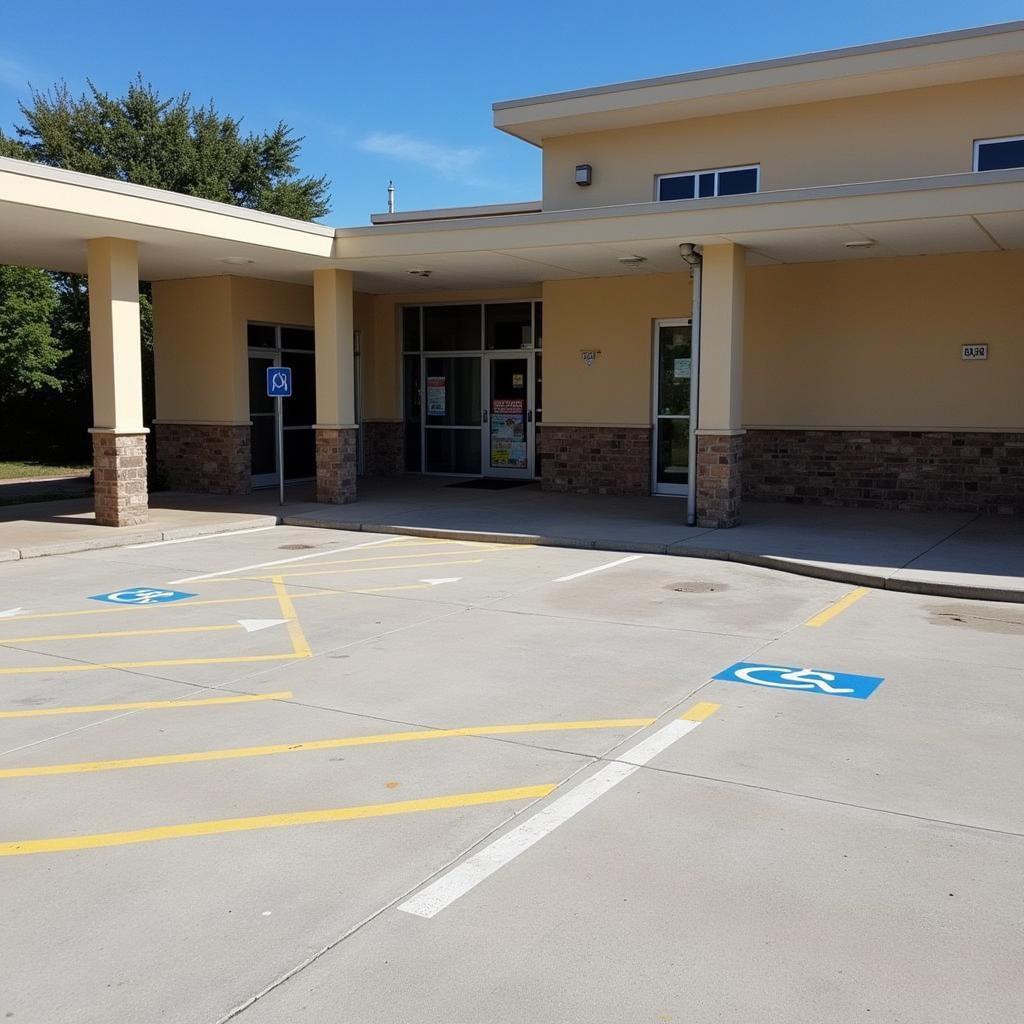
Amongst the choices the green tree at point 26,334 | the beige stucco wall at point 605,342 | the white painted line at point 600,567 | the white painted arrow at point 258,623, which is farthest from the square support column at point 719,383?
the green tree at point 26,334

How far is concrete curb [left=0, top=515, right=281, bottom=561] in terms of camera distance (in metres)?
12.2

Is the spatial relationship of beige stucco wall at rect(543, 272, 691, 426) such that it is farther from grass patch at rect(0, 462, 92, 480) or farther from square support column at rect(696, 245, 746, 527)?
grass patch at rect(0, 462, 92, 480)

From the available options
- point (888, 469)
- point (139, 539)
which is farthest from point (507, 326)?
point (139, 539)

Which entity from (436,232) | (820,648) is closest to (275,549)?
(436,232)

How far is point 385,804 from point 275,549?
825cm

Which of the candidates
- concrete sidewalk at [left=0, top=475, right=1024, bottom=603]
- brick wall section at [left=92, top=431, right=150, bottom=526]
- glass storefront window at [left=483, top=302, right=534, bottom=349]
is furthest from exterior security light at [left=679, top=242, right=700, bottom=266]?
brick wall section at [left=92, top=431, right=150, bottom=526]

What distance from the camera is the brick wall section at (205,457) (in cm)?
1811

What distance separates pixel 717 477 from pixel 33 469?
18.1 meters

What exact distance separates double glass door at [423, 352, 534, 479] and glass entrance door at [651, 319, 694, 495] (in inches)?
132

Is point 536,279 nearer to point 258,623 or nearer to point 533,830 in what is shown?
point 258,623

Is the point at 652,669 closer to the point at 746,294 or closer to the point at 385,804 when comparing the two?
the point at 385,804

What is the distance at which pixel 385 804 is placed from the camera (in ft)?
16.2

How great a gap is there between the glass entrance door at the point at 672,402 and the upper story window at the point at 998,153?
470 centimetres

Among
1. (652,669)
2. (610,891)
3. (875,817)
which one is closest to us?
(610,891)
